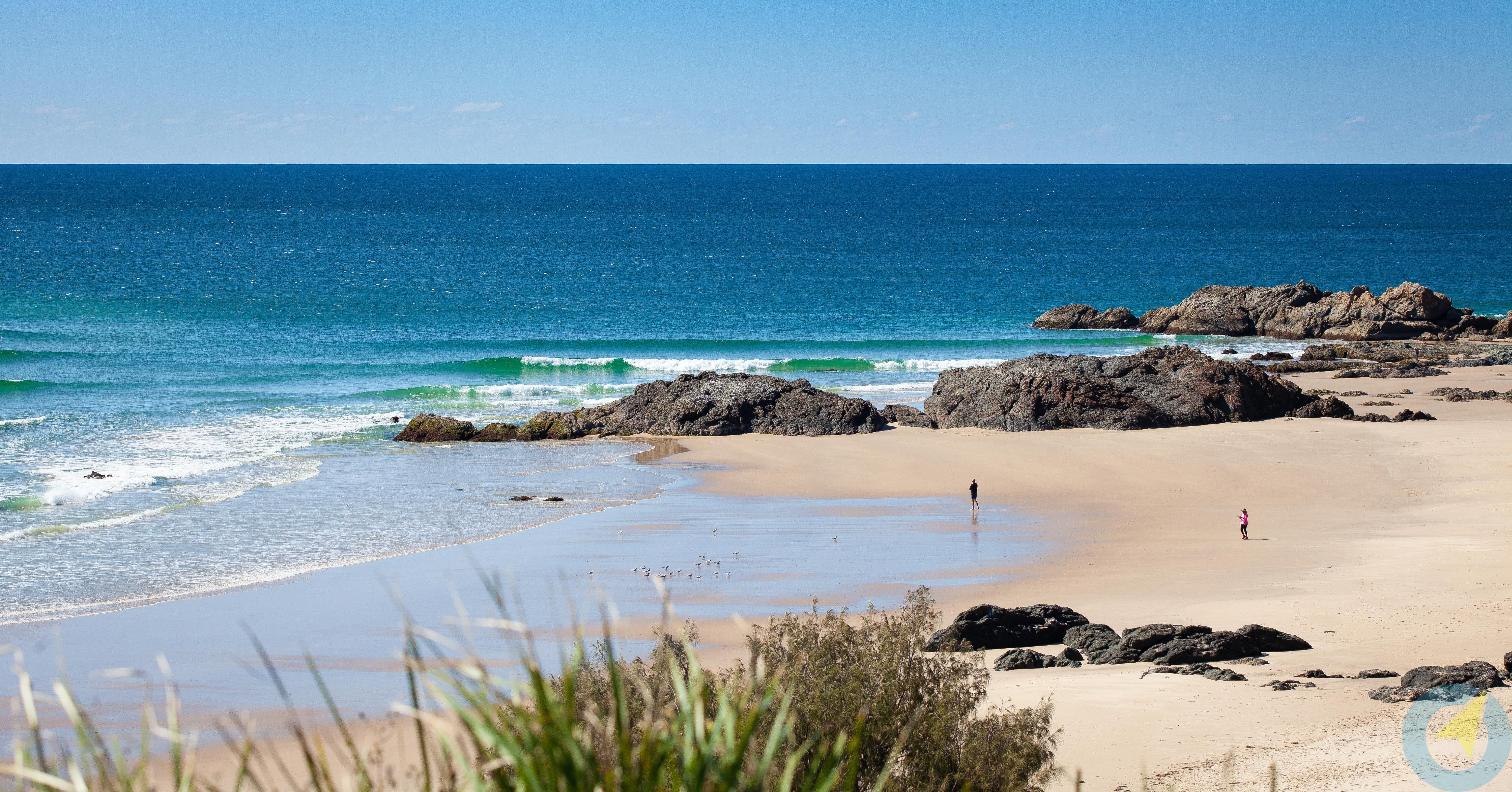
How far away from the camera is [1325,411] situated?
1248 inches

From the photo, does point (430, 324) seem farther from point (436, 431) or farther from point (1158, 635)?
point (1158, 635)

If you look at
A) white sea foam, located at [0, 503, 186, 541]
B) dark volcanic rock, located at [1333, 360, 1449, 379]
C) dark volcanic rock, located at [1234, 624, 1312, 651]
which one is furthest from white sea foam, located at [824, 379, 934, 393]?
dark volcanic rock, located at [1234, 624, 1312, 651]

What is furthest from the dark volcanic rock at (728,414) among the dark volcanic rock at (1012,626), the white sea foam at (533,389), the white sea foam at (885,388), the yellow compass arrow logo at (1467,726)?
the yellow compass arrow logo at (1467,726)

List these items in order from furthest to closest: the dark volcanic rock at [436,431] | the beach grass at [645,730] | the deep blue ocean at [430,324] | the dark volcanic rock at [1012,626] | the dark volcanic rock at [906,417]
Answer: the dark volcanic rock at [906,417] < the dark volcanic rock at [436,431] < the deep blue ocean at [430,324] < the dark volcanic rock at [1012,626] < the beach grass at [645,730]

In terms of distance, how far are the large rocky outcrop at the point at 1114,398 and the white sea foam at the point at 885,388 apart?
7150mm

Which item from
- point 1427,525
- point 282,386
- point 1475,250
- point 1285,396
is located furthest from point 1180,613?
point 1475,250

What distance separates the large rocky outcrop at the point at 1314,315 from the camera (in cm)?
5016

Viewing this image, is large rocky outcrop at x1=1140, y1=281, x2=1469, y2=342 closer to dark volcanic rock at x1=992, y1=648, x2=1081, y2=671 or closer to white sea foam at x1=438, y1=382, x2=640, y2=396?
white sea foam at x1=438, y1=382, x2=640, y2=396

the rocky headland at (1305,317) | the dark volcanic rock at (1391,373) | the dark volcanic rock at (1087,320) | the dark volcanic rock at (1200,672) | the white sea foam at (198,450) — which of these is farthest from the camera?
the dark volcanic rock at (1087,320)

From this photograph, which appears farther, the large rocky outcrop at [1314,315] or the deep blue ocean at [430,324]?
the large rocky outcrop at [1314,315]

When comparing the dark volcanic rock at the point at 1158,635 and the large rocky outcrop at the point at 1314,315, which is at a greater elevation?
the large rocky outcrop at the point at 1314,315

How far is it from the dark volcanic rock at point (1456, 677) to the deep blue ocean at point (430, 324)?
13.2 m

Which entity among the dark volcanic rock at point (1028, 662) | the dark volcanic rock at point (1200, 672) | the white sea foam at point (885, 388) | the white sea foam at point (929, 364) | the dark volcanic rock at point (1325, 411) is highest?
the white sea foam at point (929, 364)

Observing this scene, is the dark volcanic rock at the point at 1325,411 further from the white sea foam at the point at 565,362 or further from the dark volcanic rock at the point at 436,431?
the white sea foam at the point at 565,362
